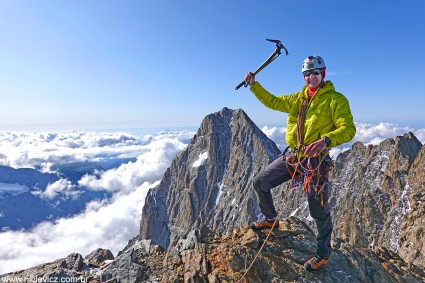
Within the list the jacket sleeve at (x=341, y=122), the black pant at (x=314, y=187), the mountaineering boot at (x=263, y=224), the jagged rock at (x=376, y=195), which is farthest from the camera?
the jagged rock at (x=376, y=195)

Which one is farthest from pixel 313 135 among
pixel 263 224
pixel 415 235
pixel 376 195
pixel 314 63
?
pixel 376 195

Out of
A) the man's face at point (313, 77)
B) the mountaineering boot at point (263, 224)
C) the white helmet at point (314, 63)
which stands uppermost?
the white helmet at point (314, 63)

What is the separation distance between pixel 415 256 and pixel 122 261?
6767cm

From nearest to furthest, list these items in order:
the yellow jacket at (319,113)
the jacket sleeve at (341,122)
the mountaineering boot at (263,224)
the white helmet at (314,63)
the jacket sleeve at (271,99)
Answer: the jacket sleeve at (341,122) < the yellow jacket at (319,113) < the white helmet at (314,63) < the jacket sleeve at (271,99) < the mountaineering boot at (263,224)

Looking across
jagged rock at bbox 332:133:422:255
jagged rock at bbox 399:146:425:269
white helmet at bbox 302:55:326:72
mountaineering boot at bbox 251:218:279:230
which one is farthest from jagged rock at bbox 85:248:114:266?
jagged rock at bbox 332:133:422:255

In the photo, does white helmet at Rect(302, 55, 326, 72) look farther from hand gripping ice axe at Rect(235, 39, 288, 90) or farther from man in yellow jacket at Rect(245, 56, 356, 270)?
hand gripping ice axe at Rect(235, 39, 288, 90)

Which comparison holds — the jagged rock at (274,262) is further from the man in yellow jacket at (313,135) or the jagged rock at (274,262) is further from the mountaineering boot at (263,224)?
the man in yellow jacket at (313,135)

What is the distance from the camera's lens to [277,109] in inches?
438

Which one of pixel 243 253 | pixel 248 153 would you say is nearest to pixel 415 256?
pixel 243 253

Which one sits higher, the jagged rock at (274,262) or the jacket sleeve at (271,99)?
the jacket sleeve at (271,99)

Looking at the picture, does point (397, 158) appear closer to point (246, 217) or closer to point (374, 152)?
point (374, 152)

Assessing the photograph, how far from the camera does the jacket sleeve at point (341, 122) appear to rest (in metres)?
8.03

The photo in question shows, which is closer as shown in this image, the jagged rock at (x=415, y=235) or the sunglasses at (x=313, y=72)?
the sunglasses at (x=313, y=72)

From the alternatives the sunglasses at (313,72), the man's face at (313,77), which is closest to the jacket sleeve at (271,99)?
the man's face at (313,77)
